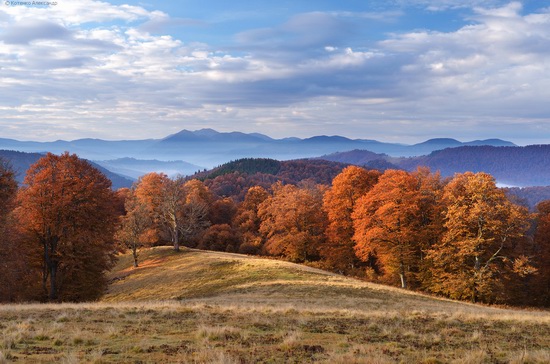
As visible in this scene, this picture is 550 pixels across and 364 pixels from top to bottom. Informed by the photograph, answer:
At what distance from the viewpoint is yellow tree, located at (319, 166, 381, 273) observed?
56969 mm

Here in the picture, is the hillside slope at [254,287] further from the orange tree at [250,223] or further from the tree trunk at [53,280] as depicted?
the orange tree at [250,223]

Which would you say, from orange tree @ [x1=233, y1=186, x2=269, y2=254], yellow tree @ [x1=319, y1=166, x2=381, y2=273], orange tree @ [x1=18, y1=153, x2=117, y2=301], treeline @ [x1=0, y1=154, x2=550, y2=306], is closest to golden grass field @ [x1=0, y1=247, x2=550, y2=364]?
orange tree @ [x1=18, y1=153, x2=117, y2=301]

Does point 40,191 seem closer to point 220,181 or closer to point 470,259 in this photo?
point 470,259

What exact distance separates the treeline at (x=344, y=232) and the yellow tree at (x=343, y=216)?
0.52ft

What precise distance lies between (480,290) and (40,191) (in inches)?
1675

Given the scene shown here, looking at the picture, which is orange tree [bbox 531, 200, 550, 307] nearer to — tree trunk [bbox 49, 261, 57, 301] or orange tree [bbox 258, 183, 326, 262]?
orange tree [bbox 258, 183, 326, 262]

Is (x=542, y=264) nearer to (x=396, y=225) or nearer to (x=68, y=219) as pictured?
(x=396, y=225)

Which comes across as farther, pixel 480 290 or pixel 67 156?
pixel 480 290

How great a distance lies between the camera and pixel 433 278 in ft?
146

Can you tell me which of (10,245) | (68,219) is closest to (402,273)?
(68,219)

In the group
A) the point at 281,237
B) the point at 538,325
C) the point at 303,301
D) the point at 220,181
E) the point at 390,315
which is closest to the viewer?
the point at 538,325

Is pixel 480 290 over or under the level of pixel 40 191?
under

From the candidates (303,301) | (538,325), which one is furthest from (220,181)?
(538,325)

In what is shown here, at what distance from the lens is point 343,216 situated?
57406mm
